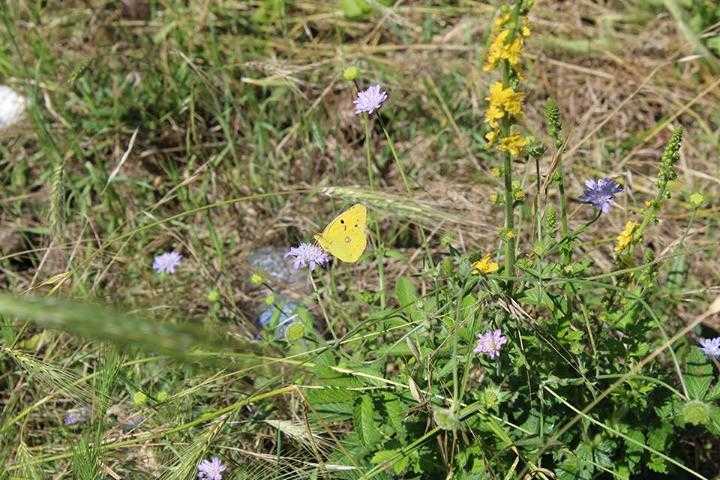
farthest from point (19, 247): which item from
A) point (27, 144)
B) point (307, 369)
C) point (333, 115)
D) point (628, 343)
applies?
point (628, 343)

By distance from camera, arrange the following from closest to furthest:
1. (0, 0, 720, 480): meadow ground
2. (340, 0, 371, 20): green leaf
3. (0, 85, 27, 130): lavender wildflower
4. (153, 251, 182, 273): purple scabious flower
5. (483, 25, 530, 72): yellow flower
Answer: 1. (483, 25, 530, 72): yellow flower
2. (0, 0, 720, 480): meadow ground
3. (153, 251, 182, 273): purple scabious flower
4. (0, 85, 27, 130): lavender wildflower
5. (340, 0, 371, 20): green leaf

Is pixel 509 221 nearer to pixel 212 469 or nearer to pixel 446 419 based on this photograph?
pixel 446 419

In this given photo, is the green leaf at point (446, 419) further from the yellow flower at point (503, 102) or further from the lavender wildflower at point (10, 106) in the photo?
the lavender wildflower at point (10, 106)

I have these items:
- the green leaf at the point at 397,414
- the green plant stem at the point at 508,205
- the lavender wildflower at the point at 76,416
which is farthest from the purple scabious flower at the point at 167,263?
the green plant stem at the point at 508,205

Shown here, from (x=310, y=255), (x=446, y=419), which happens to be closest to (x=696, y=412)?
(x=446, y=419)

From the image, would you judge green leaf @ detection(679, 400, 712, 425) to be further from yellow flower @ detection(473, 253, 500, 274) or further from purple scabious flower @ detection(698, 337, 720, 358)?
yellow flower @ detection(473, 253, 500, 274)

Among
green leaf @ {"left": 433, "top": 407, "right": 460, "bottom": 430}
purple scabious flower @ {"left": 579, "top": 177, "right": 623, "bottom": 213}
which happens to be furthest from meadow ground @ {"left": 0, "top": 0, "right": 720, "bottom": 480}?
purple scabious flower @ {"left": 579, "top": 177, "right": 623, "bottom": 213}

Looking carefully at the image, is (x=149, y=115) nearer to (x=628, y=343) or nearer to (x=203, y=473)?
(x=203, y=473)
